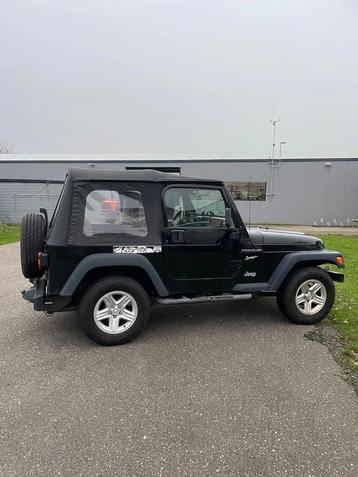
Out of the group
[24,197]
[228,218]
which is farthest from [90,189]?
[24,197]

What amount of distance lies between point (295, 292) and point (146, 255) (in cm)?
201

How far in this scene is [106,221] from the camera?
381cm

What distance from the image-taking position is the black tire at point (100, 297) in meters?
3.67

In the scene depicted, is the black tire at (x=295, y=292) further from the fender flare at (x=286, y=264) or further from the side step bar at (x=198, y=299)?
the side step bar at (x=198, y=299)

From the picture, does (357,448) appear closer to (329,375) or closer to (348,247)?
(329,375)

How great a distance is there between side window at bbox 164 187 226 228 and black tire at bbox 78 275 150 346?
0.86m

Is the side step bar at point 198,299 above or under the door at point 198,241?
under

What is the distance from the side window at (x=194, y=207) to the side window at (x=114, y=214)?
13.5 inches

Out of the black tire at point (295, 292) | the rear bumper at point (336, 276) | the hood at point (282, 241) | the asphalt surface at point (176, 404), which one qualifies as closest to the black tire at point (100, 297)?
the asphalt surface at point (176, 404)

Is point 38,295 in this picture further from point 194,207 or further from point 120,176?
point 194,207

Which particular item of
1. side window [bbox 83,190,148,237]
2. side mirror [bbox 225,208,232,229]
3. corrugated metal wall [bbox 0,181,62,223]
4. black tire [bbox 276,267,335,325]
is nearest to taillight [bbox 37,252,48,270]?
side window [bbox 83,190,148,237]

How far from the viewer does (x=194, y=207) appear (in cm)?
412

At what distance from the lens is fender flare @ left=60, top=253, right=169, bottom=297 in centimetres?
358

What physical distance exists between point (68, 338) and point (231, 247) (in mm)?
2251
